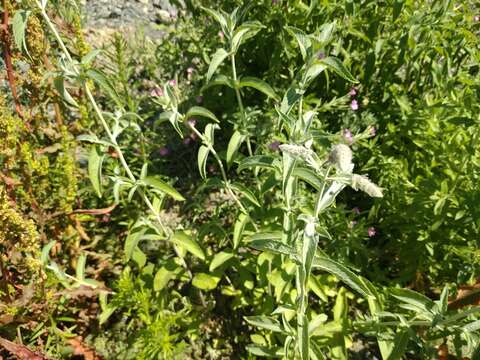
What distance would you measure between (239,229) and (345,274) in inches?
35.0

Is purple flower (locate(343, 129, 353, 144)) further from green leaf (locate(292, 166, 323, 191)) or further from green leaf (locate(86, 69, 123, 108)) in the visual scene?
green leaf (locate(86, 69, 123, 108))

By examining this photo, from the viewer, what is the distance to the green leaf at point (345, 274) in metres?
1.57

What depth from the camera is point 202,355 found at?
2.70m

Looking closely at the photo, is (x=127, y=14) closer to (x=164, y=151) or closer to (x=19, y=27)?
(x=164, y=151)

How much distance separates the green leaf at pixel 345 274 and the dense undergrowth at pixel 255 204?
2 cm

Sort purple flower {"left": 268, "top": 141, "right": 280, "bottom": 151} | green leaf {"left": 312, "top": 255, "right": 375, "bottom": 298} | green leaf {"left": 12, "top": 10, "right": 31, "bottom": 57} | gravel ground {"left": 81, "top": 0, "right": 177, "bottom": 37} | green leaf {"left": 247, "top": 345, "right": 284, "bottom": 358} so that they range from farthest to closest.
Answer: gravel ground {"left": 81, "top": 0, "right": 177, "bottom": 37} < purple flower {"left": 268, "top": 141, "right": 280, "bottom": 151} < green leaf {"left": 247, "top": 345, "right": 284, "bottom": 358} < green leaf {"left": 12, "top": 10, "right": 31, "bottom": 57} < green leaf {"left": 312, "top": 255, "right": 375, "bottom": 298}

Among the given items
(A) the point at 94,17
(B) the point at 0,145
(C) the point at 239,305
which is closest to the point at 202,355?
(C) the point at 239,305

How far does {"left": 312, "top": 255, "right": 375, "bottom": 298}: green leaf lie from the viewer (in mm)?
1574

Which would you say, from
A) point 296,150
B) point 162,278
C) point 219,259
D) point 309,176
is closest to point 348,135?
point 309,176

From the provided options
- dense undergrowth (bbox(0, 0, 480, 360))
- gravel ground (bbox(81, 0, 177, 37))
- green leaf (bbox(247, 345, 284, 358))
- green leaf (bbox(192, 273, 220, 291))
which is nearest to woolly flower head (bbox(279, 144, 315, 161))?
dense undergrowth (bbox(0, 0, 480, 360))

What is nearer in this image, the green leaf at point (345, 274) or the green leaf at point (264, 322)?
the green leaf at point (345, 274)

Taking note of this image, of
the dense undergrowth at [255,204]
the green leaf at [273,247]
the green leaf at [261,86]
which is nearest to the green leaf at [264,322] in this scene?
the dense undergrowth at [255,204]

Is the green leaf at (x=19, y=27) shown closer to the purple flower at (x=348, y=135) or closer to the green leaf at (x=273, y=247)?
the green leaf at (x=273, y=247)

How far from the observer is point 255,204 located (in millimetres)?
2455
